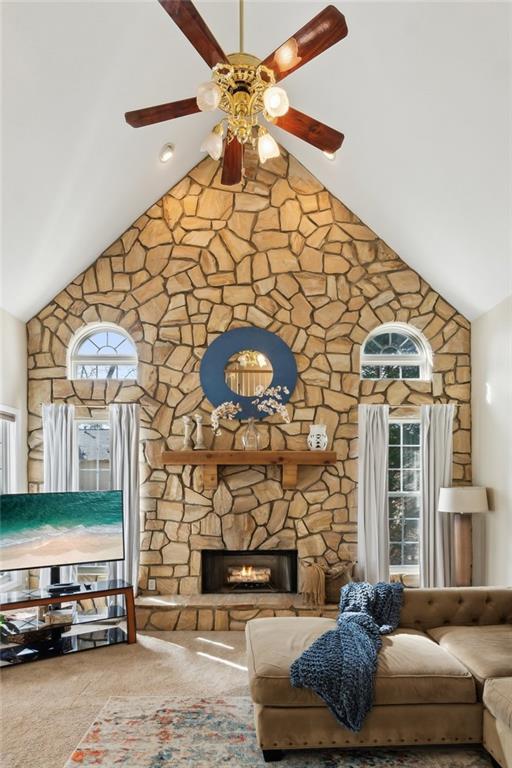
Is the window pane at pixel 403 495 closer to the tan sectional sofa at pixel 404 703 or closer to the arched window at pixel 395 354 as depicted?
the arched window at pixel 395 354

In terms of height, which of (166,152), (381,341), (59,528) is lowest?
(59,528)

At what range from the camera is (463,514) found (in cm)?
628

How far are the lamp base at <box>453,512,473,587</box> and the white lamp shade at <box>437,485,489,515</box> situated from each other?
188 mm

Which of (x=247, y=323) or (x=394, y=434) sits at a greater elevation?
(x=247, y=323)

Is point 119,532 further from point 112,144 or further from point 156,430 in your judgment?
point 112,144

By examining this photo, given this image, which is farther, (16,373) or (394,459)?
(394,459)

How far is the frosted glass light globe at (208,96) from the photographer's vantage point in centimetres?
300

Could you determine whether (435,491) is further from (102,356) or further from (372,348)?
(102,356)

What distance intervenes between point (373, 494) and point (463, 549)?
935mm

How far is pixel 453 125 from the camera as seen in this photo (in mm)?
4539

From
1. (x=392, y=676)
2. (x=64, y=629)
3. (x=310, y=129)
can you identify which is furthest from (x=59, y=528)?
(x=310, y=129)

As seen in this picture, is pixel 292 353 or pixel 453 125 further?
pixel 292 353

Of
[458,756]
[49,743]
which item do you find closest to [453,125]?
[458,756]

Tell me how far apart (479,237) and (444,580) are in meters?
3.16
